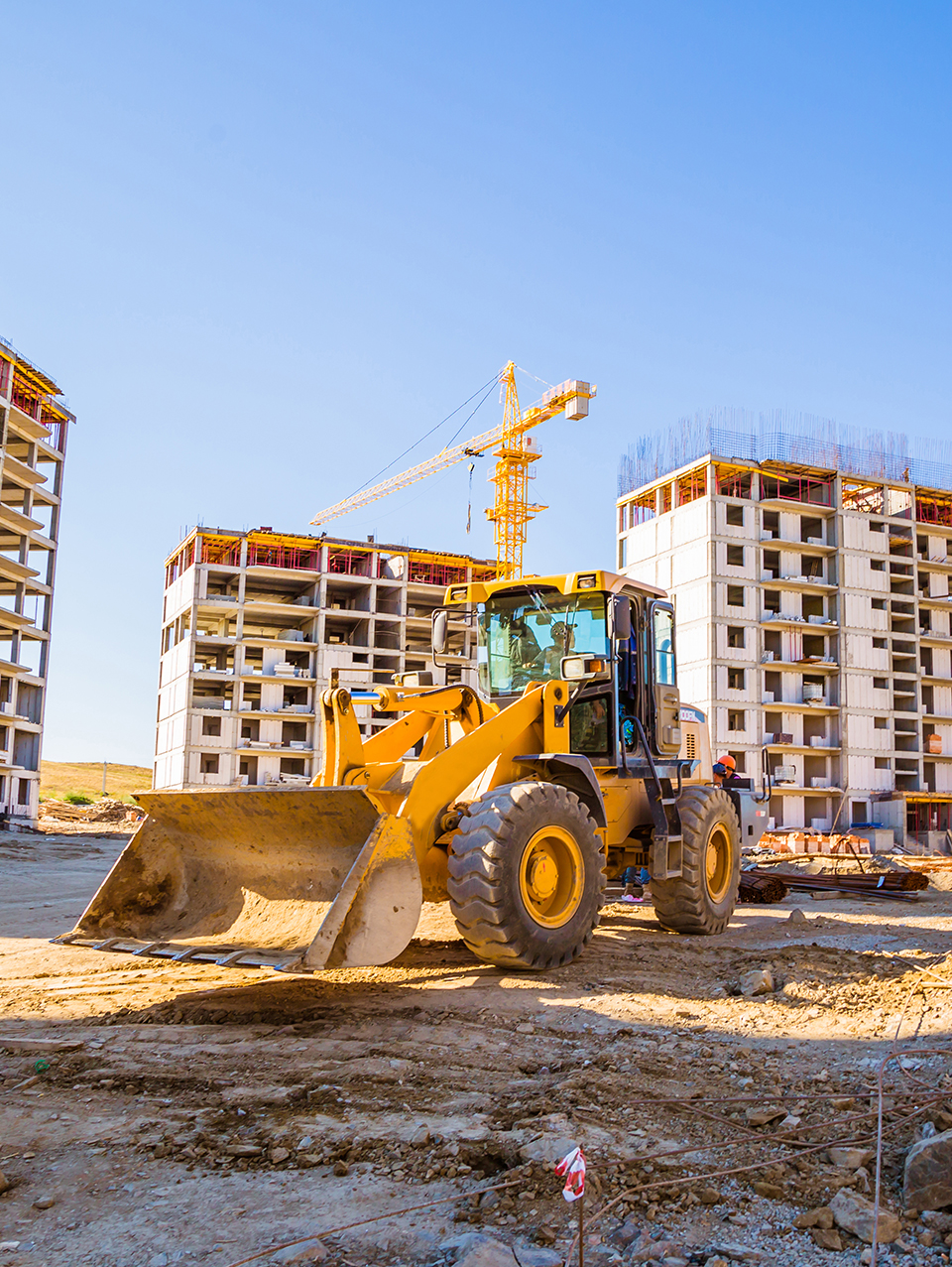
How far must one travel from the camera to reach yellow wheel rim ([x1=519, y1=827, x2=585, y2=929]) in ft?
27.6

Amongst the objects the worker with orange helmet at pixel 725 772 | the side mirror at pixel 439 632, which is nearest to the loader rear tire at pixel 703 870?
the side mirror at pixel 439 632

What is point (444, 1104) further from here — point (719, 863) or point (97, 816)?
point (97, 816)

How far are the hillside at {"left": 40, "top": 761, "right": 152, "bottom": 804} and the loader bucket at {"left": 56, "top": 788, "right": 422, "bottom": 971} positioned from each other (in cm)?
7678

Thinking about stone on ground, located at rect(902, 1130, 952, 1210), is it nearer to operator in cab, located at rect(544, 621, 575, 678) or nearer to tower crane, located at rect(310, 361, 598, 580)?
operator in cab, located at rect(544, 621, 575, 678)

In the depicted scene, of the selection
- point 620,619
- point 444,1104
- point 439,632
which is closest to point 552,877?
point 620,619

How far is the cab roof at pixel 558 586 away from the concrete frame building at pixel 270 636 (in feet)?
164

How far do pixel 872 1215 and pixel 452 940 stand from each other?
7.13 metres

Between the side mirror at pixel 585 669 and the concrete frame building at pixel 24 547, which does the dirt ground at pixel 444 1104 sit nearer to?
the side mirror at pixel 585 669

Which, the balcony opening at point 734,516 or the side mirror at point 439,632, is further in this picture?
the balcony opening at point 734,516

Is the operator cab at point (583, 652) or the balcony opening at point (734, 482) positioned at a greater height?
the balcony opening at point (734, 482)

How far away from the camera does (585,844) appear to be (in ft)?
29.2

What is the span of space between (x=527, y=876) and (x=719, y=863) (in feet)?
15.0

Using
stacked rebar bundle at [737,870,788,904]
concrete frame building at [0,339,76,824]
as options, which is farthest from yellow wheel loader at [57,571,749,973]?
concrete frame building at [0,339,76,824]

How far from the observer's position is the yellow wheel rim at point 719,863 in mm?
11883
